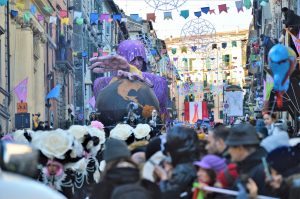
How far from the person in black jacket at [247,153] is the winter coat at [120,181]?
638 mm

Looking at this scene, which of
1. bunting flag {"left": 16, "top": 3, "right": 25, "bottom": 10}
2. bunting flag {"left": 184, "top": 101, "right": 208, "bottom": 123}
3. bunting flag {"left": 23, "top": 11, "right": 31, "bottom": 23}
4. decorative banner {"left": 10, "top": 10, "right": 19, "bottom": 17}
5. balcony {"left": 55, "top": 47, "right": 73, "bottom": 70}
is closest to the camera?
decorative banner {"left": 10, "top": 10, "right": 19, "bottom": 17}

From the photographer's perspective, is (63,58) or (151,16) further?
(63,58)

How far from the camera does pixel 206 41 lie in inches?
1756

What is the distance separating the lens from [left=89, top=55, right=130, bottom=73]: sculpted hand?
739 inches

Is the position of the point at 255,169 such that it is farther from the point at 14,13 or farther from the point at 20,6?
the point at 20,6

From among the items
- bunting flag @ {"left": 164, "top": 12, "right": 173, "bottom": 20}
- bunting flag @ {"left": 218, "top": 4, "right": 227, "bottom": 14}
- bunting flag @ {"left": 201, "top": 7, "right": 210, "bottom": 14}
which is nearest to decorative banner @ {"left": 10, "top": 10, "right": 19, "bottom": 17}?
bunting flag @ {"left": 164, "top": 12, "right": 173, "bottom": 20}

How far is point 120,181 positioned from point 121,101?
11.9 meters

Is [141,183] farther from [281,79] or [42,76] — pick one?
[42,76]

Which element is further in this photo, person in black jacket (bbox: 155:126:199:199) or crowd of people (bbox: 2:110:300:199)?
person in black jacket (bbox: 155:126:199:199)

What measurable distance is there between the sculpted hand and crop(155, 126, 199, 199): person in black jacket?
12.6 m

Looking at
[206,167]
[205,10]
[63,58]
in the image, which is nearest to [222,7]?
[205,10]

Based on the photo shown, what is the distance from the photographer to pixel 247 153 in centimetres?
551

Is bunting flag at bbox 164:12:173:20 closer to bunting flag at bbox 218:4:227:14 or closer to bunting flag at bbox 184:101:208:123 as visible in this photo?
bunting flag at bbox 218:4:227:14

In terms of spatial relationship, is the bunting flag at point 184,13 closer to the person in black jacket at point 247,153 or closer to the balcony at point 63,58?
the balcony at point 63,58
